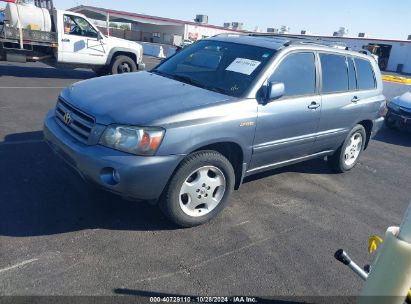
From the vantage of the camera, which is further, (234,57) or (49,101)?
(49,101)

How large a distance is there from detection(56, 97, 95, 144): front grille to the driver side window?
8.62m

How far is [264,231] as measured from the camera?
366 cm

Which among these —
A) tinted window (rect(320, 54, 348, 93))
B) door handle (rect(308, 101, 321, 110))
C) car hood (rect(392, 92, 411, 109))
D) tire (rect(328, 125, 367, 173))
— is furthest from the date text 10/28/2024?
car hood (rect(392, 92, 411, 109))

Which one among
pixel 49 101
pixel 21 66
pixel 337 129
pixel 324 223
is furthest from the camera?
pixel 21 66

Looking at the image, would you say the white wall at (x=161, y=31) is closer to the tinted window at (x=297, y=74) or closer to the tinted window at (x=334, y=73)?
the tinted window at (x=334, y=73)

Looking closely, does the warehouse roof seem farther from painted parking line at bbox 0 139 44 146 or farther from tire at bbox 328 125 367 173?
tire at bbox 328 125 367 173

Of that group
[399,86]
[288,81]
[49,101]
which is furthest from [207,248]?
[399,86]

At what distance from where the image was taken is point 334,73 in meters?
4.80

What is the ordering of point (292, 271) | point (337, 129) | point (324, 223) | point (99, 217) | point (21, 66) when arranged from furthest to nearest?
point (21, 66), point (337, 129), point (324, 223), point (99, 217), point (292, 271)

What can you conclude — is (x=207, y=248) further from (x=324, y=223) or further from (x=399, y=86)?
(x=399, y=86)

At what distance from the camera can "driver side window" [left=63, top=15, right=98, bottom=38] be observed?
11.2 metres

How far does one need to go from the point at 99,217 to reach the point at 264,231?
5.44 ft

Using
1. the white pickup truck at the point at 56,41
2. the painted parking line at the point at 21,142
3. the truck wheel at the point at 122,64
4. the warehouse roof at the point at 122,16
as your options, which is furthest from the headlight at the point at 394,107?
the warehouse roof at the point at 122,16

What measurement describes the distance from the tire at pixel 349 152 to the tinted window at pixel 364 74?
2.04 ft
